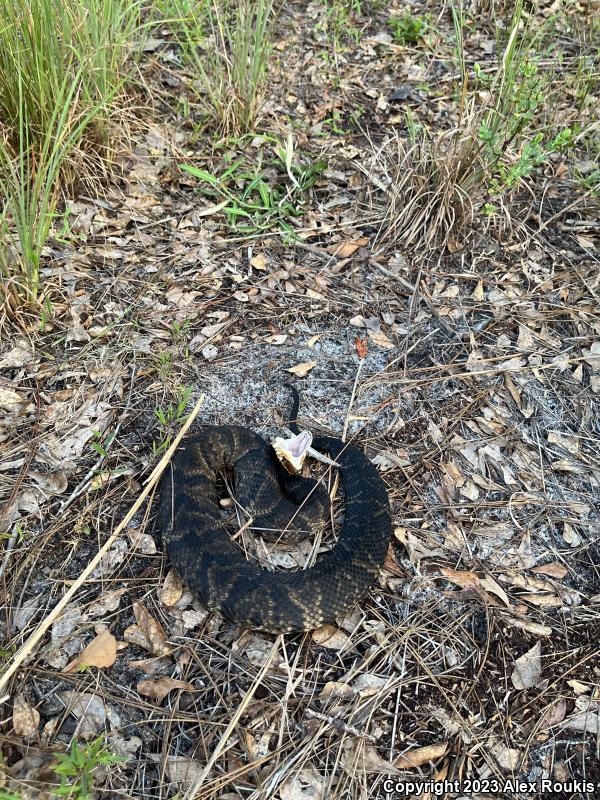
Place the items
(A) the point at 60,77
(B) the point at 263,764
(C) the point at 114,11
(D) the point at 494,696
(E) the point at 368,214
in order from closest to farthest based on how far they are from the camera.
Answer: (B) the point at 263,764
(D) the point at 494,696
(A) the point at 60,77
(C) the point at 114,11
(E) the point at 368,214

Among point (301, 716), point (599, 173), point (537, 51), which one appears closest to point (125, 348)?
point (301, 716)

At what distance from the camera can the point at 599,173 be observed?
4.84 m

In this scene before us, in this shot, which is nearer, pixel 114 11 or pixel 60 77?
pixel 60 77

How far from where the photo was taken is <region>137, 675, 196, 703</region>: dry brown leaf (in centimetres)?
276

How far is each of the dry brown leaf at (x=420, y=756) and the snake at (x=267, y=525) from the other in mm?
630

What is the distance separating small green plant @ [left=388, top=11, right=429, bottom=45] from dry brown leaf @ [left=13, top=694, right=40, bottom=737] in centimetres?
610

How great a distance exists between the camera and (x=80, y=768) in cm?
233

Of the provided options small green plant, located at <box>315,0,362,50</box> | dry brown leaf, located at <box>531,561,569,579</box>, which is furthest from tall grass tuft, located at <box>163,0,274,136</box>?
dry brown leaf, located at <box>531,561,569,579</box>

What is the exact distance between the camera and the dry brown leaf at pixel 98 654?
2.82m

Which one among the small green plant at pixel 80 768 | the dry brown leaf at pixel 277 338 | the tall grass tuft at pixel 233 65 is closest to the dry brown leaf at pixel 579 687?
the small green plant at pixel 80 768

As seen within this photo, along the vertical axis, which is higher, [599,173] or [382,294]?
[599,173]

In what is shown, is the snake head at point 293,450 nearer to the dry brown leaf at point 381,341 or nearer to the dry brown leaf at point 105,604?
the dry brown leaf at point 381,341

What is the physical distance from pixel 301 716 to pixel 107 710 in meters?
0.80

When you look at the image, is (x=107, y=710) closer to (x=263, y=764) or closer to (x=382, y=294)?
(x=263, y=764)
